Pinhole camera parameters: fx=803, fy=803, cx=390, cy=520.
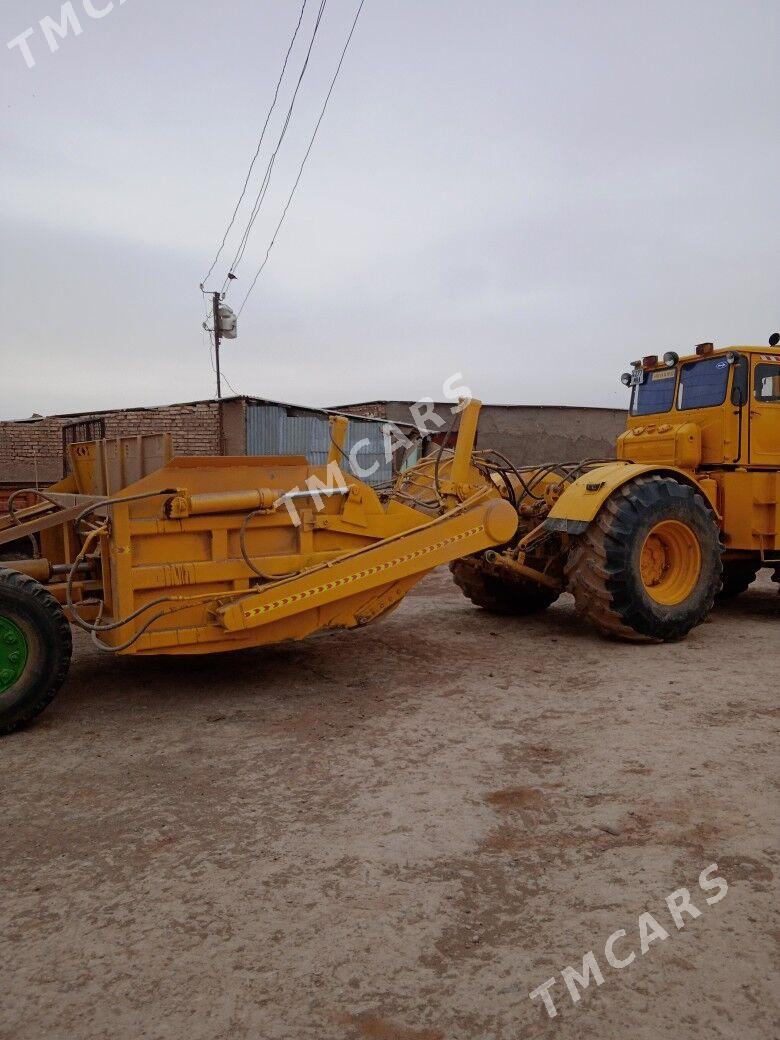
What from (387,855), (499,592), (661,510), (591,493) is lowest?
(387,855)

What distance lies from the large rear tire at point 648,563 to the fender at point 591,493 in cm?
8

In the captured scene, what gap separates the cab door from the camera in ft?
22.8

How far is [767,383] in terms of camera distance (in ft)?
23.0

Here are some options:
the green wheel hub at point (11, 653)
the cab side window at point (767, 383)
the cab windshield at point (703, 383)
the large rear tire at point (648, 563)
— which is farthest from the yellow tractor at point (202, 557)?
the cab side window at point (767, 383)

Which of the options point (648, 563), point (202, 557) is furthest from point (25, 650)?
point (648, 563)

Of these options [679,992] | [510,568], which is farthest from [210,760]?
[510,568]

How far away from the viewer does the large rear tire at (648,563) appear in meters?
6.04

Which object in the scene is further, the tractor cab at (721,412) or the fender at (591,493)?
the tractor cab at (721,412)

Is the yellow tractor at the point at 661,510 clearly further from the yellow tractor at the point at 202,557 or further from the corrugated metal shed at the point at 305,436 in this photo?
the corrugated metal shed at the point at 305,436

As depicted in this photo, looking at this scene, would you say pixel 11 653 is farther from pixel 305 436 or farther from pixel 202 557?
pixel 305 436

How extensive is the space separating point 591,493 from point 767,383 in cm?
212

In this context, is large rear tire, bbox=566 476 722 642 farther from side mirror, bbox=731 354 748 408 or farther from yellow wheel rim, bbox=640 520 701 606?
side mirror, bbox=731 354 748 408

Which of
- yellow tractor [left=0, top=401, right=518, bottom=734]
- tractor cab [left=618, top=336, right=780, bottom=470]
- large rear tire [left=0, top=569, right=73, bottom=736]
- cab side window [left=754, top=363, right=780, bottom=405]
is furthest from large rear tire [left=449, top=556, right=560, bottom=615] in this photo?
large rear tire [left=0, top=569, right=73, bottom=736]

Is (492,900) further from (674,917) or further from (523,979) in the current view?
(674,917)
